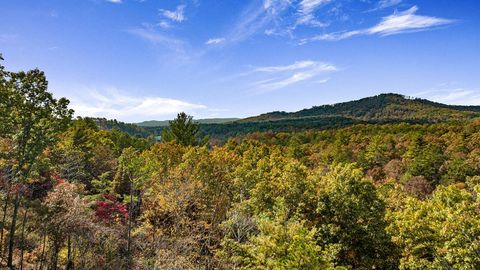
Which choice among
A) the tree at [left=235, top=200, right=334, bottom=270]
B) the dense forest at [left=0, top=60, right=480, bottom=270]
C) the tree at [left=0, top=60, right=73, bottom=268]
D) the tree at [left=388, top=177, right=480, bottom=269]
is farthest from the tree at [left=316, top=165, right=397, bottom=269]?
the tree at [left=0, top=60, right=73, bottom=268]

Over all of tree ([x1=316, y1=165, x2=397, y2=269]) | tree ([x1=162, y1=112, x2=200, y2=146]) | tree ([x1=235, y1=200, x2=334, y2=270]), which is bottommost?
tree ([x1=316, y1=165, x2=397, y2=269])

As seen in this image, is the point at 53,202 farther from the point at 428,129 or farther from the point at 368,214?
the point at 428,129

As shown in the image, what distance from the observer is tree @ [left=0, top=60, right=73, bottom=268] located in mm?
23031

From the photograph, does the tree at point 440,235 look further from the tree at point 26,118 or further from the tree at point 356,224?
the tree at point 26,118

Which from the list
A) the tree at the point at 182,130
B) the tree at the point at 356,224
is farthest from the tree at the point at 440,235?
the tree at the point at 182,130

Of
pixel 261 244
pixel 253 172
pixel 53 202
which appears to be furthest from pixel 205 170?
pixel 261 244

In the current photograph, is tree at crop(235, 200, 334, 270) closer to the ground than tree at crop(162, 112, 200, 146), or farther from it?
closer to the ground

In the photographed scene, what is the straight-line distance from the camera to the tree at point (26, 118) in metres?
23.0

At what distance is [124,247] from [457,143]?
228 feet

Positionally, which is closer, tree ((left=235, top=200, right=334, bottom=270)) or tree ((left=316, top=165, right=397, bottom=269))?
tree ((left=235, top=200, right=334, bottom=270))

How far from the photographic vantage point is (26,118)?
2386cm

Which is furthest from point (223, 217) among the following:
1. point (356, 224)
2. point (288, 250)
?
point (288, 250)

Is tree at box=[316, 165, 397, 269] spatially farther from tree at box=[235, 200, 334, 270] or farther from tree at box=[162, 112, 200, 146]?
tree at box=[162, 112, 200, 146]

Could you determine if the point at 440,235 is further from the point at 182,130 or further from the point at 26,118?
the point at 182,130
